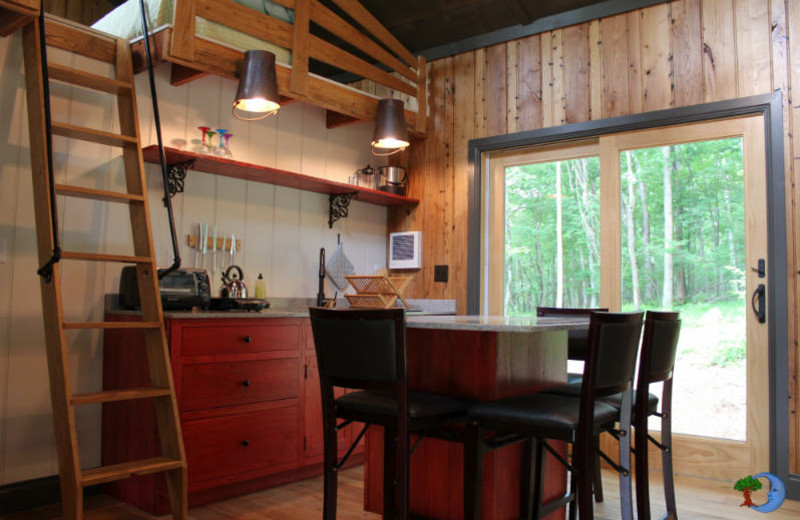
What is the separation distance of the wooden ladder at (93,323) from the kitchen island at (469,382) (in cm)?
91

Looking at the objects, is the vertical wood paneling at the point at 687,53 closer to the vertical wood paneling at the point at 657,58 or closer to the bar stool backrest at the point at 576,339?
the vertical wood paneling at the point at 657,58

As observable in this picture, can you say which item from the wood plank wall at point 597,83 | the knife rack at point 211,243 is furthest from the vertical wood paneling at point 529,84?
the knife rack at point 211,243

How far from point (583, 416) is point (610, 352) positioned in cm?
22

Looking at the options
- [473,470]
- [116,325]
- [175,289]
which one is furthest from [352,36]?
[473,470]

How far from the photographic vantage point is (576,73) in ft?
12.7

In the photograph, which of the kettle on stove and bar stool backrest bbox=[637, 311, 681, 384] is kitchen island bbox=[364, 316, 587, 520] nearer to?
bar stool backrest bbox=[637, 311, 681, 384]

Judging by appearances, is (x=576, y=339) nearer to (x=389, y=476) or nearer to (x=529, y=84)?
(x=389, y=476)

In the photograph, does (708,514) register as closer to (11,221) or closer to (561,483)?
(561,483)

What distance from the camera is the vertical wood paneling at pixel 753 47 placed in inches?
129

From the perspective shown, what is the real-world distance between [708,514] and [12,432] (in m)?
3.19

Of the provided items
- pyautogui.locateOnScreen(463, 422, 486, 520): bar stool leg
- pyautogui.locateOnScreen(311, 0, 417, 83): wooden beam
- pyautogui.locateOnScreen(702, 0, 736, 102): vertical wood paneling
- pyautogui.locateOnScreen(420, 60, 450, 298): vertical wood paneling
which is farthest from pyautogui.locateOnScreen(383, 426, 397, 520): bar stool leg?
pyautogui.locateOnScreen(702, 0, 736, 102): vertical wood paneling

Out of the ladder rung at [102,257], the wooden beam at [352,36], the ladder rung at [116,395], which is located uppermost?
the wooden beam at [352,36]

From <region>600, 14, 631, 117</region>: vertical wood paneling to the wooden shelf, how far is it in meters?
1.52

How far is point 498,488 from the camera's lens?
85.3 inches
